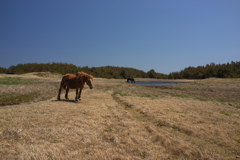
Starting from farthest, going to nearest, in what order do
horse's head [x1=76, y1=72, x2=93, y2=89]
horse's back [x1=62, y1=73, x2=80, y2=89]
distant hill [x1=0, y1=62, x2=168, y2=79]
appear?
distant hill [x1=0, y1=62, x2=168, y2=79] < horse's back [x1=62, y1=73, x2=80, y2=89] < horse's head [x1=76, y1=72, x2=93, y2=89]

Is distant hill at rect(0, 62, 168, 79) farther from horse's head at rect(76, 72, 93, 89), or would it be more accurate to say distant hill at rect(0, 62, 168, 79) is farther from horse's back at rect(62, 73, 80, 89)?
horse's head at rect(76, 72, 93, 89)

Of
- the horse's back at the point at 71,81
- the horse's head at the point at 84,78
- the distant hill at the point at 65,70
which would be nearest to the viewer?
the horse's head at the point at 84,78

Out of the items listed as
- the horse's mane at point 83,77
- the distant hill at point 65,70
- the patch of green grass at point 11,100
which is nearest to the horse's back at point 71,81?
the horse's mane at point 83,77

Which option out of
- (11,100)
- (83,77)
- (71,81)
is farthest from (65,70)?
(83,77)

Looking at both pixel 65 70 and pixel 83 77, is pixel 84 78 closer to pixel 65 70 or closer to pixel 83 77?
pixel 83 77

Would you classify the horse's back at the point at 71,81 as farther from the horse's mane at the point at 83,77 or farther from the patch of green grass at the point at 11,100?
the patch of green grass at the point at 11,100

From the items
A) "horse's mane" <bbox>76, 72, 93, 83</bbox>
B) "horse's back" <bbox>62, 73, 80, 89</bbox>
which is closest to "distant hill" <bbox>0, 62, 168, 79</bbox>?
"horse's back" <bbox>62, 73, 80, 89</bbox>

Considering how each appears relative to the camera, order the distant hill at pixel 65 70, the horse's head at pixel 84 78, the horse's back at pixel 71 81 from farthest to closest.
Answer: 1. the distant hill at pixel 65 70
2. the horse's back at pixel 71 81
3. the horse's head at pixel 84 78

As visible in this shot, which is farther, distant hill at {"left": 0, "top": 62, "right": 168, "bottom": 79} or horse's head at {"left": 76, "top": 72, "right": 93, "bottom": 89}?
distant hill at {"left": 0, "top": 62, "right": 168, "bottom": 79}

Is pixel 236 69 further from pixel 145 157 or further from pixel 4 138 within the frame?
pixel 4 138

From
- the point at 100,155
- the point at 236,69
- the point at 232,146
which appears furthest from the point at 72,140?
the point at 236,69

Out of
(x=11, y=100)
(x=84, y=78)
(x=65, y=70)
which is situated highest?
(x=65, y=70)

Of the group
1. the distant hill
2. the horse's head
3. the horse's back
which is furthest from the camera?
the distant hill

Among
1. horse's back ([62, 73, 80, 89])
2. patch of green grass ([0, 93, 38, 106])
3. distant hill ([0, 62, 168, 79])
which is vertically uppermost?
distant hill ([0, 62, 168, 79])
